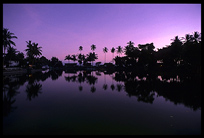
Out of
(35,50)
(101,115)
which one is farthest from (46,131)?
(35,50)

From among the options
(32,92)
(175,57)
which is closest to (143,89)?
(32,92)

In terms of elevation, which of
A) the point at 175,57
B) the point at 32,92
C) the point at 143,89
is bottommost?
the point at 32,92

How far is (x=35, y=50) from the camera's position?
156 ft

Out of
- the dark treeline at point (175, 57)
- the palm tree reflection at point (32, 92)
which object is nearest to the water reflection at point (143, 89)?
the palm tree reflection at point (32, 92)

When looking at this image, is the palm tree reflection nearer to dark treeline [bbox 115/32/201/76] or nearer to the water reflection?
the water reflection

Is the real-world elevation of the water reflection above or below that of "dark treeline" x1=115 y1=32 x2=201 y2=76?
below

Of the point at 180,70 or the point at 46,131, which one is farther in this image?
the point at 180,70

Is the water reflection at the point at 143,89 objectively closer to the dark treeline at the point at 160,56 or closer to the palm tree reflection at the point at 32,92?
the palm tree reflection at the point at 32,92

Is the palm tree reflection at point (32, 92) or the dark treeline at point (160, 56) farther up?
the dark treeline at point (160, 56)


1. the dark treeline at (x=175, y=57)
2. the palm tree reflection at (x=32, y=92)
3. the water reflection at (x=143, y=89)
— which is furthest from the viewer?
the dark treeline at (x=175, y=57)

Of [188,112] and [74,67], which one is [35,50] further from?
[188,112]

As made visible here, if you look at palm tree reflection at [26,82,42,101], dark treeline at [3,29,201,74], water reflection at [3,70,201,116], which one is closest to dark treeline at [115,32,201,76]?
dark treeline at [3,29,201,74]

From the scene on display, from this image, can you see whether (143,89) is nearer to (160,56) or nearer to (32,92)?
(32,92)

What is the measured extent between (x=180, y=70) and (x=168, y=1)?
3585 cm
